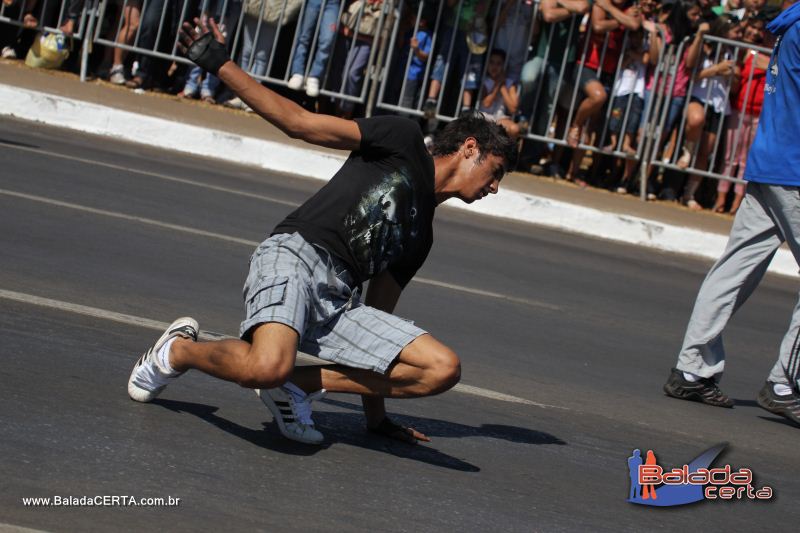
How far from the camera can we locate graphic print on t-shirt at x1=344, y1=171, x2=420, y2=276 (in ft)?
15.5

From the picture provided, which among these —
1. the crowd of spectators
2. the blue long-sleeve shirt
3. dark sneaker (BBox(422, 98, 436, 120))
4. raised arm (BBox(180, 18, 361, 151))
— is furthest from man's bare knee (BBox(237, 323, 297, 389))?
dark sneaker (BBox(422, 98, 436, 120))

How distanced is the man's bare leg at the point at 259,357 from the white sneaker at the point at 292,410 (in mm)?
218

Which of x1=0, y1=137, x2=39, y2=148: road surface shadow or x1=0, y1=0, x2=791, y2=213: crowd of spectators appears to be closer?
x1=0, y1=137, x2=39, y2=148: road surface shadow

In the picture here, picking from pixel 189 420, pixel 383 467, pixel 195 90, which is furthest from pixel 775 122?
pixel 195 90

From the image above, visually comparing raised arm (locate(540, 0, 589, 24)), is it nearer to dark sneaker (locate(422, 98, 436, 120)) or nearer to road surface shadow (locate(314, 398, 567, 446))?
dark sneaker (locate(422, 98, 436, 120))

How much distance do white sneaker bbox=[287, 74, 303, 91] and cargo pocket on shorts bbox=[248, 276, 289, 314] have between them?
30.3 ft

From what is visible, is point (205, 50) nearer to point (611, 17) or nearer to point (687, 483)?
point (687, 483)

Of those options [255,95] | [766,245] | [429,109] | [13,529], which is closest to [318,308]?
[255,95]

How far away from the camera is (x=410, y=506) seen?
4.33 m

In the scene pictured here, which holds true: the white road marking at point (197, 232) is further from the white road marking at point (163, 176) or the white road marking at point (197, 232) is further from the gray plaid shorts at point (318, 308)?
the gray plaid shorts at point (318, 308)

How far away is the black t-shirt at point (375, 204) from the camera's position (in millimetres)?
4715

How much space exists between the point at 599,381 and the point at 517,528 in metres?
2.58

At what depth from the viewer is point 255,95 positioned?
4.42 meters

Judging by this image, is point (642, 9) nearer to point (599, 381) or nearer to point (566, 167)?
point (566, 167)
